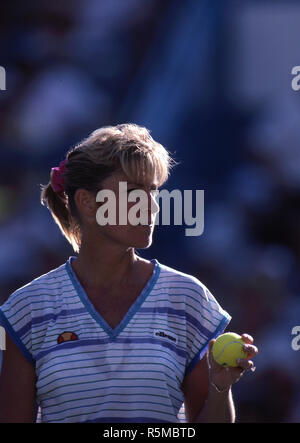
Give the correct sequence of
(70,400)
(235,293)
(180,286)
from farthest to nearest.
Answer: (235,293), (180,286), (70,400)

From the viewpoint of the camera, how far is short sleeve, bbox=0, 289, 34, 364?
1903 millimetres

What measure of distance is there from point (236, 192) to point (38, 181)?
1.00m

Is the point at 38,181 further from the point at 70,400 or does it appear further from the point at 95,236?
the point at 70,400

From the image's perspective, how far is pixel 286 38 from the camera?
371 cm

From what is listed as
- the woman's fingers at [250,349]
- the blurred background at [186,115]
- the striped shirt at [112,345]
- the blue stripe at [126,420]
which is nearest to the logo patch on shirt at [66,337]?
the striped shirt at [112,345]

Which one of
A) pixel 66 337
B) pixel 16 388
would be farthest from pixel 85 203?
pixel 16 388

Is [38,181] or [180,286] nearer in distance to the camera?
[180,286]

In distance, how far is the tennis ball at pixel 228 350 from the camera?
1.73m

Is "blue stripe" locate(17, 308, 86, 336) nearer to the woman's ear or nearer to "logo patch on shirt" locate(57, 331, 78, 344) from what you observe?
"logo patch on shirt" locate(57, 331, 78, 344)

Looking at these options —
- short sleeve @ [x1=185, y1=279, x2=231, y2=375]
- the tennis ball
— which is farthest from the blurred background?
the tennis ball

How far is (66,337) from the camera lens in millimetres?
1881

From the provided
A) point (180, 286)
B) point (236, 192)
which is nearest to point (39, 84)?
point (236, 192)

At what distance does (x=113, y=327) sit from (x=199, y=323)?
0.22 meters

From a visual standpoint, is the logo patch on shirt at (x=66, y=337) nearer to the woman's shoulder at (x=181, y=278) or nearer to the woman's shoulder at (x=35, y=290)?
the woman's shoulder at (x=35, y=290)
